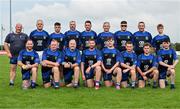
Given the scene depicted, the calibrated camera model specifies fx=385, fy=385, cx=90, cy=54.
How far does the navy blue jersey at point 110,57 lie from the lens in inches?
396

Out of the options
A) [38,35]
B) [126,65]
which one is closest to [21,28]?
[38,35]

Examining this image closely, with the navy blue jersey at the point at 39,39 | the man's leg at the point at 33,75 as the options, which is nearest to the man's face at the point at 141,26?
the navy blue jersey at the point at 39,39

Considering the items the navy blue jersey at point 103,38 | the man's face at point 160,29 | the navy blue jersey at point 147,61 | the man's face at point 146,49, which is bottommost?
the navy blue jersey at point 147,61

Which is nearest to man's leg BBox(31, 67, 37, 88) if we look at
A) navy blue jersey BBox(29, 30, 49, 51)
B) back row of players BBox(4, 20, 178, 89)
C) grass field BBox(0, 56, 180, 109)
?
back row of players BBox(4, 20, 178, 89)

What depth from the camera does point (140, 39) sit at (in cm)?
1048

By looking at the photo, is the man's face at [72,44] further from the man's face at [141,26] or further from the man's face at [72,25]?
the man's face at [141,26]

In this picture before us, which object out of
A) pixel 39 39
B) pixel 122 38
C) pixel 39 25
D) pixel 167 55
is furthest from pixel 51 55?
pixel 167 55

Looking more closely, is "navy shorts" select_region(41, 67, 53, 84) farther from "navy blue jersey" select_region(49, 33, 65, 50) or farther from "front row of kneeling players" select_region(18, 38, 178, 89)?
"navy blue jersey" select_region(49, 33, 65, 50)

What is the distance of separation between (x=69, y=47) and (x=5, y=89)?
1951 mm

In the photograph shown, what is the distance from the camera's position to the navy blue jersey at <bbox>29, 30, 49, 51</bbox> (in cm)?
1038

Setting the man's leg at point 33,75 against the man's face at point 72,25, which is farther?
the man's face at point 72,25

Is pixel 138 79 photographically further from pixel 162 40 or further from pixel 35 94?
pixel 35 94

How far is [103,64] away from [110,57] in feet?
0.91

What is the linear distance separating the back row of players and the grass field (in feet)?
1.38
